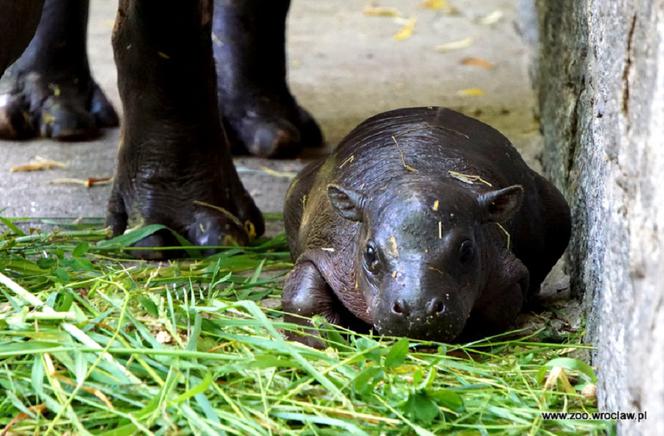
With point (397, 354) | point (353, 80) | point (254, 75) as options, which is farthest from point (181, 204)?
point (353, 80)

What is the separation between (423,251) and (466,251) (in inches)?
5.9

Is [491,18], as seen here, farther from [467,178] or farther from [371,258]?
[371,258]

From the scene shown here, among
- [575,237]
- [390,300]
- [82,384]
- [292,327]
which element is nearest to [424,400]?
[390,300]

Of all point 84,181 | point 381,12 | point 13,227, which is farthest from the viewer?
point 381,12

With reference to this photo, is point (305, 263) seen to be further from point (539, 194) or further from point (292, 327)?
point (539, 194)

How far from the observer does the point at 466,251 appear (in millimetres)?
3061

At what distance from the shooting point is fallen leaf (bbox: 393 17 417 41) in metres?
7.54

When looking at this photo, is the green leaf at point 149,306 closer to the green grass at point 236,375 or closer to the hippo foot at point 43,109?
the green grass at point 236,375

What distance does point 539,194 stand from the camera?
365 cm

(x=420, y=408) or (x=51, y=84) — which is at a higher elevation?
(x=51, y=84)

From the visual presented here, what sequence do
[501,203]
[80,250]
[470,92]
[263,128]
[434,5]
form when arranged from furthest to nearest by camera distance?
[434,5] < [470,92] < [263,128] < [80,250] < [501,203]

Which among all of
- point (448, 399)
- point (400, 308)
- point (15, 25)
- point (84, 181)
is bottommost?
point (84, 181)

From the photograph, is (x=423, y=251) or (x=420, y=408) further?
(x=423, y=251)

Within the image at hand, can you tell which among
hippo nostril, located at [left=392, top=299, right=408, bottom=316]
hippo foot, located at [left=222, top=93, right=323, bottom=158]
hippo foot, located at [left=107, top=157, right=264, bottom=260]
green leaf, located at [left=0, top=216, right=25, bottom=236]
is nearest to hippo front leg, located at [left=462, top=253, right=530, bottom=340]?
hippo nostril, located at [left=392, top=299, right=408, bottom=316]
